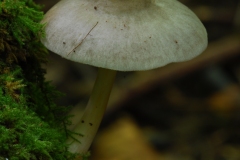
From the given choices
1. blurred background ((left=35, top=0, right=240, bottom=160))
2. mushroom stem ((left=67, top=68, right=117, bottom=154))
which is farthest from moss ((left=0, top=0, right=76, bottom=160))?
blurred background ((left=35, top=0, right=240, bottom=160))

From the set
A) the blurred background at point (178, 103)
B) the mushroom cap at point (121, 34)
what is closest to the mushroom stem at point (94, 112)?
the mushroom cap at point (121, 34)

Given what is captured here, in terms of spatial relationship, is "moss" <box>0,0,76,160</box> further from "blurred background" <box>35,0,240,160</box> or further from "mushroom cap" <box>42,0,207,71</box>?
"blurred background" <box>35,0,240,160</box>

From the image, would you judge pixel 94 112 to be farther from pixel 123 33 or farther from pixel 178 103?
pixel 178 103

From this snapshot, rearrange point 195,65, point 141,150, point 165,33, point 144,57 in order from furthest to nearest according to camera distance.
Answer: point 195,65 → point 141,150 → point 165,33 → point 144,57

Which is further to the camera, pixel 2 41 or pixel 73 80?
pixel 73 80

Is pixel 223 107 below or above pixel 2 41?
below

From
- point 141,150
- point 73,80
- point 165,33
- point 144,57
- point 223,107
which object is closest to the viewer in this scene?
point 144,57

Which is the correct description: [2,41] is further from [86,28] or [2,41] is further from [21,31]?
[86,28]

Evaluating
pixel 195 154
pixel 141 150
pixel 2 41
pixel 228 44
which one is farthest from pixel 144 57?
pixel 228 44
